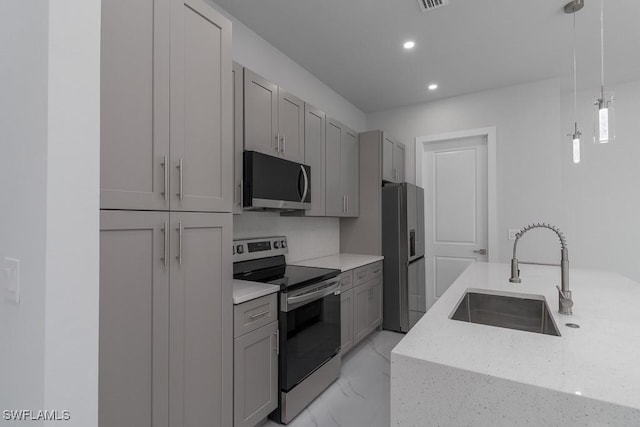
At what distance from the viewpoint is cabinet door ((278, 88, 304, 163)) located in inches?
91.5

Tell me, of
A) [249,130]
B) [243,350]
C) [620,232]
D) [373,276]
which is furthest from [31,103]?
[620,232]

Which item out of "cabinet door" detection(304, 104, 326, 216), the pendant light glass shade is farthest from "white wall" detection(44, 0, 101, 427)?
the pendant light glass shade

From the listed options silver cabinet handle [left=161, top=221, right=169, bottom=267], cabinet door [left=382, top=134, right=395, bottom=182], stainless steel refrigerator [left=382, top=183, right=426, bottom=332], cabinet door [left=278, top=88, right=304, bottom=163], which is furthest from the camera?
cabinet door [left=382, top=134, right=395, bottom=182]

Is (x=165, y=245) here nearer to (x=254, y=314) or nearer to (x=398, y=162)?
(x=254, y=314)

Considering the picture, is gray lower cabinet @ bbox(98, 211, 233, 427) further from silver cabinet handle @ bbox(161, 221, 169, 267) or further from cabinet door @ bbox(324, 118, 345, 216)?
cabinet door @ bbox(324, 118, 345, 216)

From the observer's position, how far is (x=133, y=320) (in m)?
1.18

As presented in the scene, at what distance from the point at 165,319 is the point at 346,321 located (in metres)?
1.72

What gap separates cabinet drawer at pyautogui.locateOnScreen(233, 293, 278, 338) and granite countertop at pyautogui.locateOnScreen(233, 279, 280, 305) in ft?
0.10

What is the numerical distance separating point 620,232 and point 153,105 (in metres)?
4.63

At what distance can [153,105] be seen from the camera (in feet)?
4.14

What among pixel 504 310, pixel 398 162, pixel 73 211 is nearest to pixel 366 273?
pixel 504 310

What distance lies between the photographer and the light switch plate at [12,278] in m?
0.87

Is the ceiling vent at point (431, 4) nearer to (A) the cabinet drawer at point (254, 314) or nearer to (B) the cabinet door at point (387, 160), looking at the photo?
(B) the cabinet door at point (387, 160)

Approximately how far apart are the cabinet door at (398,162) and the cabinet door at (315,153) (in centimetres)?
130
